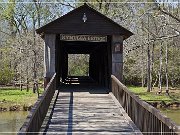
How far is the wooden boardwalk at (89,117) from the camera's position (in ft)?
35.8

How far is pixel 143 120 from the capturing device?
1037 centimetres

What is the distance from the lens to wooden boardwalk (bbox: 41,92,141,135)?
1090cm

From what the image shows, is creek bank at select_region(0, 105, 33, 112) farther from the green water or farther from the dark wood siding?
the dark wood siding

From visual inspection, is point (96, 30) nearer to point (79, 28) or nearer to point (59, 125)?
point (79, 28)

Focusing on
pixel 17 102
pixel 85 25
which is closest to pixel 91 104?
pixel 85 25

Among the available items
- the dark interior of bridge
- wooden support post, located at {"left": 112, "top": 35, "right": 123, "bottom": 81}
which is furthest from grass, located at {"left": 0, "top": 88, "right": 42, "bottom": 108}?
wooden support post, located at {"left": 112, "top": 35, "right": 123, "bottom": 81}

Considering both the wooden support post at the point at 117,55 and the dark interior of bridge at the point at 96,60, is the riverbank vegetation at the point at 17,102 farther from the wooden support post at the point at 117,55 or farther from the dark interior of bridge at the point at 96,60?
the wooden support post at the point at 117,55

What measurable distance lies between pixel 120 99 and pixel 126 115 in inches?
88.4

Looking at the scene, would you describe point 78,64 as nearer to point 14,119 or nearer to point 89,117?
point 14,119

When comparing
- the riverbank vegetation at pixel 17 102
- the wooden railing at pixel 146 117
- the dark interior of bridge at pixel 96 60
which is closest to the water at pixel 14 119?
the riverbank vegetation at pixel 17 102

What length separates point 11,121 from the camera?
29.3 m

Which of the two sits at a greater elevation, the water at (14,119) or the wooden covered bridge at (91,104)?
the wooden covered bridge at (91,104)

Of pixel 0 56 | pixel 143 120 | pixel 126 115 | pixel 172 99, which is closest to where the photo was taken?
pixel 143 120

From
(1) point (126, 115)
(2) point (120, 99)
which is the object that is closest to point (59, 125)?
(1) point (126, 115)
